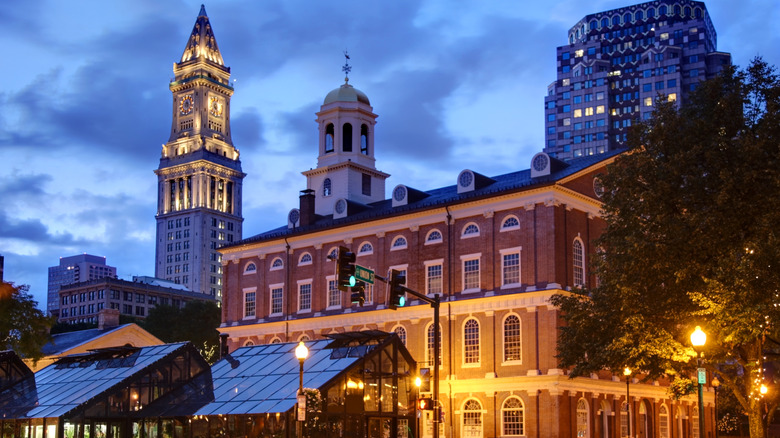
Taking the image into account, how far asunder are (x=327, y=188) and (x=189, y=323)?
38.2 m

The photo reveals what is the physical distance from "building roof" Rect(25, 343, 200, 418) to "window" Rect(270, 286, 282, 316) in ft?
79.4

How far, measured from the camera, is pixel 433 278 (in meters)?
68.8

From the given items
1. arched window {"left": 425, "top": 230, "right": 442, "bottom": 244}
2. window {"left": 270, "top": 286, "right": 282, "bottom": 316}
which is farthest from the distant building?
arched window {"left": 425, "top": 230, "right": 442, "bottom": 244}

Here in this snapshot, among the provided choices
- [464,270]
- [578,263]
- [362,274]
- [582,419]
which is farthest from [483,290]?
[362,274]

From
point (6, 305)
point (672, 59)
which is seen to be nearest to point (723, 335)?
point (6, 305)

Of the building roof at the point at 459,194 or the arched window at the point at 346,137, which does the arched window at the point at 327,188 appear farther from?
the building roof at the point at 459,194

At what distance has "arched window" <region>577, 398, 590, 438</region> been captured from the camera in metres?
62.4

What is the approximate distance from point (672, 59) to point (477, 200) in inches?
4679

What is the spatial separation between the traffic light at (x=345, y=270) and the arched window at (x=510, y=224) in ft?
118

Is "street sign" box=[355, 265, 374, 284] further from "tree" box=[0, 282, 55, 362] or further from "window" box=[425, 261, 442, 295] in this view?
"window" box=[425, 261, 442, 295]

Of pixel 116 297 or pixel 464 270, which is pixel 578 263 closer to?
pixel 464 270

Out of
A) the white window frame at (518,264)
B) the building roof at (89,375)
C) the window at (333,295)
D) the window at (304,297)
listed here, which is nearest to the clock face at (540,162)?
the white window frame at (518,264)

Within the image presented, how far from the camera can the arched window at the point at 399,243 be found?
234 ft

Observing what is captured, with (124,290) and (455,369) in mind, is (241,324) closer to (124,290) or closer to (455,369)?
(455,369)
